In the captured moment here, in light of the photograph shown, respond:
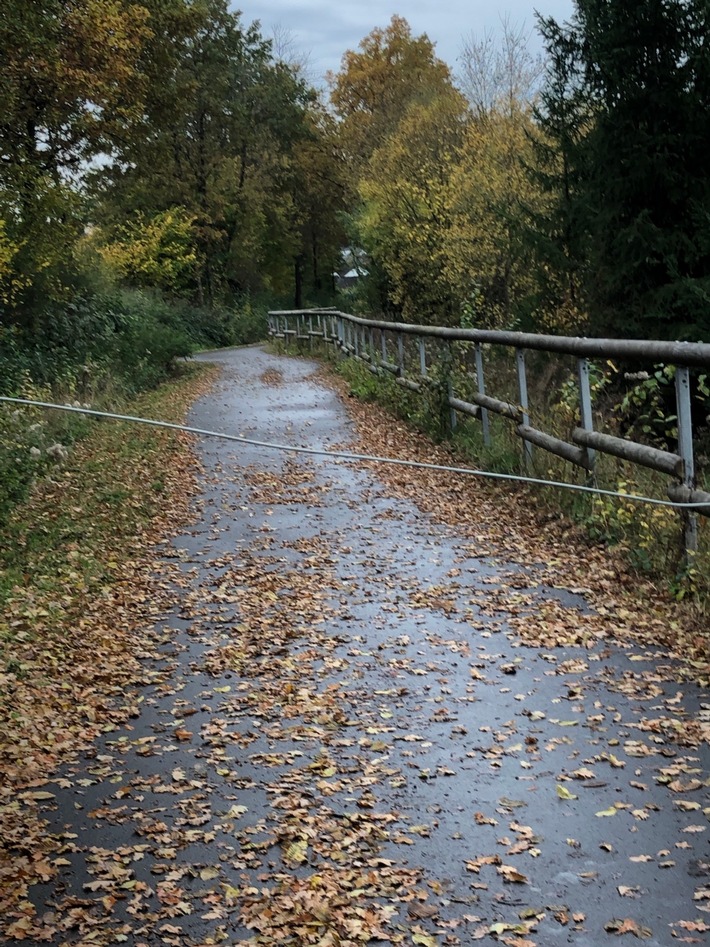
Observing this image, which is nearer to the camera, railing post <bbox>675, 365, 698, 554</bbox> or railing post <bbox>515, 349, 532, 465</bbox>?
railing post <bbox>675, 365, 698, 554</bbox>

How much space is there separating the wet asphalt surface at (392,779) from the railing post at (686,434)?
807mm

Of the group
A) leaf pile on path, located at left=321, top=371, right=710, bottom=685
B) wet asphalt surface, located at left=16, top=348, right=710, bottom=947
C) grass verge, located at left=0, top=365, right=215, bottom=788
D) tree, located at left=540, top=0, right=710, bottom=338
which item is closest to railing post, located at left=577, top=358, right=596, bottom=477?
leaf pile on path, located at left=321, top=371, right=710, bottom=685

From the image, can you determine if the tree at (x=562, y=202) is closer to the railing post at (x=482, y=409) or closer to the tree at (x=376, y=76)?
the railing post at (x=482, y=409)

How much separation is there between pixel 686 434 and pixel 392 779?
275 centimetres

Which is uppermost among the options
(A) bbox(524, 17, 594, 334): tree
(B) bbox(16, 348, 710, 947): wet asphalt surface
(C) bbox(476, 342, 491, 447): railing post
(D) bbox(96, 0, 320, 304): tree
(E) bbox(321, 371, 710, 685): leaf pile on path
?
(D) bbox(96, 0, 320, 304): tree

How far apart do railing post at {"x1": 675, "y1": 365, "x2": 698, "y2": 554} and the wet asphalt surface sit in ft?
2.65

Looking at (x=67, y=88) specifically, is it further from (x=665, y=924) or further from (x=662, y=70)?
(x=665, y=924)

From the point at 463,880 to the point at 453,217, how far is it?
2268 cm

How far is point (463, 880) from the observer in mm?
3406

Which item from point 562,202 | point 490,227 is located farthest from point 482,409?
point 490,227

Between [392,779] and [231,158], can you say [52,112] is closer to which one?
[392,779]

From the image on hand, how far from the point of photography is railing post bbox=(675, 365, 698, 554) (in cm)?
580

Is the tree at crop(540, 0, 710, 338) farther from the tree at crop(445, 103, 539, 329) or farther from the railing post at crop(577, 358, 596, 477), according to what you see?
the railing post at crop(577, 358, 596, 477)

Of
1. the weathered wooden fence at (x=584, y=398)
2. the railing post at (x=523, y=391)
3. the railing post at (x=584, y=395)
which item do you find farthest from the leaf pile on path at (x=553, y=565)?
the railing post at (x=584, y=395)
